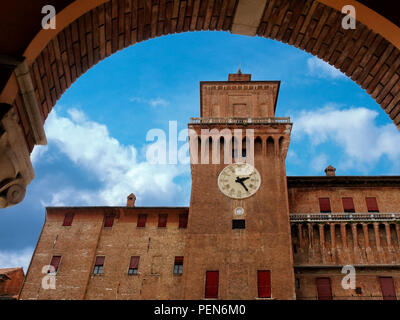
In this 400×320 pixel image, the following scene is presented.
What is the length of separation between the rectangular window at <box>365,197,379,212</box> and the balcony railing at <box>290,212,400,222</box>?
1.36m

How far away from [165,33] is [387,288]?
84.8ft

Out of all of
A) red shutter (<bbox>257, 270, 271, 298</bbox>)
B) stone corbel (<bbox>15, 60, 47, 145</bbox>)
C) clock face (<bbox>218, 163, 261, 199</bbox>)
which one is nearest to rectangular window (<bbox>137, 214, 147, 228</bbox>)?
clock face (<bbox>218, 163, 261, 199</bbox>)

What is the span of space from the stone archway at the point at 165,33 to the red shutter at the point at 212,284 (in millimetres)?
20556

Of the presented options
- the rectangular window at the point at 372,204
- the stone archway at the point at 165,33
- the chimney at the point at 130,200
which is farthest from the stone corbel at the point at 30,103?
the chimney at the point at 130,200

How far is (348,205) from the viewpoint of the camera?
30016mm

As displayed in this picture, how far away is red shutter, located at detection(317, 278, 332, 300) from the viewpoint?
25.9m

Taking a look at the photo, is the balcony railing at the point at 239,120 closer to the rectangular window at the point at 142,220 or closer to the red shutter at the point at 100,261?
the rectangular window at the point at 142,220

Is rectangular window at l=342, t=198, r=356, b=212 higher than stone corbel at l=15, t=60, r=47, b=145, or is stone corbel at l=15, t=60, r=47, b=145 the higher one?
rectangular window at l=342, t=198, r=356, b=212

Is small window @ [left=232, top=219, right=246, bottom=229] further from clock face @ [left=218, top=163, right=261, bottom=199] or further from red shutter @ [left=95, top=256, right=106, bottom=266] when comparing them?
red shutter @ [left=95, top=256, right=106, bottom=266]

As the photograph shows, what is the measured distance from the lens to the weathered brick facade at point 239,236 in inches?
992

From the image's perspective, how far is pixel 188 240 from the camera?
85.6 ft

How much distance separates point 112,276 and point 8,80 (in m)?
28.5

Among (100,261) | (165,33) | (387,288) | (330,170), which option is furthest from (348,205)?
(165,33)

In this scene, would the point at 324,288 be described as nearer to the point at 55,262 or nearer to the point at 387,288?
the point at 387,288
